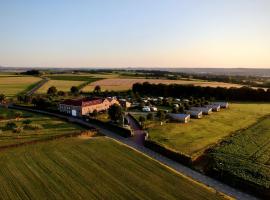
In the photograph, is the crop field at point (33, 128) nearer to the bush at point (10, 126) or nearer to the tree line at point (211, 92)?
the bush at point (10, 126)

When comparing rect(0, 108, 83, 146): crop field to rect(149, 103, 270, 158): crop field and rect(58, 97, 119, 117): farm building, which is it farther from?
rect(149, 103, 270, 158): crop field

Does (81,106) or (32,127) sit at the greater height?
(81,106)

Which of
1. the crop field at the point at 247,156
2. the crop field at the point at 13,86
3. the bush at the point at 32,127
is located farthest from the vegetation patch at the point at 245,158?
the crop field at the point at 13,86

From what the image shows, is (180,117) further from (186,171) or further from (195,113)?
(186,171)

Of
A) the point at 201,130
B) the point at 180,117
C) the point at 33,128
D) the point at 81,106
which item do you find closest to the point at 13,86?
the point at 81,106

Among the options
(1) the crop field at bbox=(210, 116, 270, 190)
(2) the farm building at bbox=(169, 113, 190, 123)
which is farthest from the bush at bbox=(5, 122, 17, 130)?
(1) the crop field at bbox=(210, 116, 270, 190)

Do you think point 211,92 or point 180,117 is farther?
point 211,92
